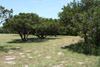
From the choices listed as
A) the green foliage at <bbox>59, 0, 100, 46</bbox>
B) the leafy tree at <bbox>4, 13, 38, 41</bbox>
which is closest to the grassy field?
the green foliage at <bbox>59, 0, 100, 46</bbox>

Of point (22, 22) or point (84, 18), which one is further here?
point (22, 22)

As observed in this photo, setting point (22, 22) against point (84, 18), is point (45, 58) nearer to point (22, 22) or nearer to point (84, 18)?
point (84, 18)

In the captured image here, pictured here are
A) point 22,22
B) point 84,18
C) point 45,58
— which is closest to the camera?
point 45,58

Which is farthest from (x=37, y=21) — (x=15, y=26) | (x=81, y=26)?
(x=81, y=26)

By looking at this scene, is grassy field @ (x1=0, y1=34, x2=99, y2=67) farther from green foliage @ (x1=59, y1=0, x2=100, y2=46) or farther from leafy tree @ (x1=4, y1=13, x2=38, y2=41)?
leafy tree @ (x1=4, y1=13, x2=38, y2=41)

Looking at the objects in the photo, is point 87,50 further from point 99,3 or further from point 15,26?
point 15,26

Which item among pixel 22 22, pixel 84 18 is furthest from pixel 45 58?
pixel 22 22

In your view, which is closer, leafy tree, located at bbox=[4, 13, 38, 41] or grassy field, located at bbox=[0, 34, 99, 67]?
grassy field, located at bbox=[0, 34, 99, 67]

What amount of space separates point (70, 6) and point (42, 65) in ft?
18.1

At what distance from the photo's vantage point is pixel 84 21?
22.6ft

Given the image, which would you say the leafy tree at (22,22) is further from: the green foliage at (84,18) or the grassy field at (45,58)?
the green foliage at (84,18)

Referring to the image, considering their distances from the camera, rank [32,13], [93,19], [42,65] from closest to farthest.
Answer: [42,65]
[93,19]
[32,13]

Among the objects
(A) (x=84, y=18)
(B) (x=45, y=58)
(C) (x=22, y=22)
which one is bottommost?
(B) (x=45, y=58)

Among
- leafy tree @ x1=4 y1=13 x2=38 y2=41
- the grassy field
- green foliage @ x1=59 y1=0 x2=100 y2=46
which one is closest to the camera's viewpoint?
the grassy field
